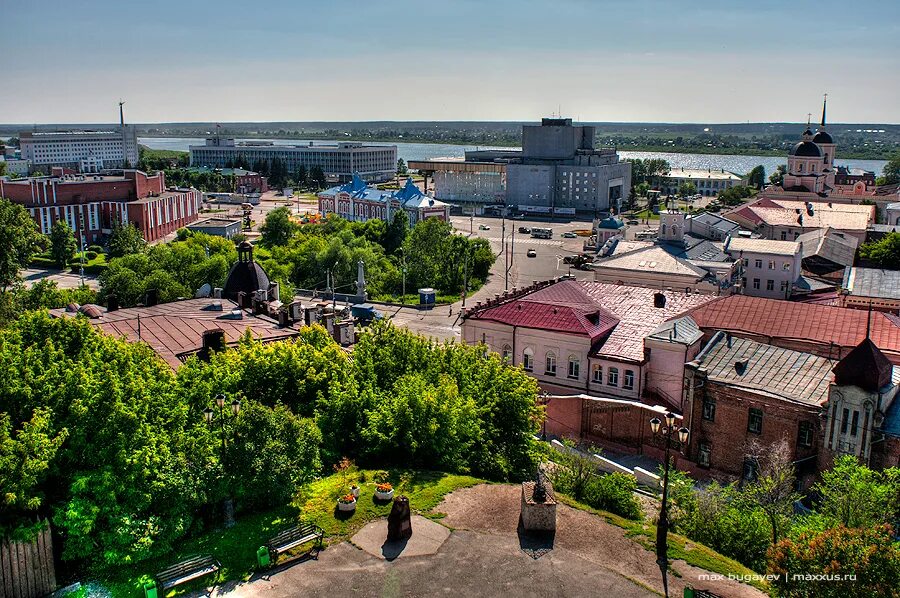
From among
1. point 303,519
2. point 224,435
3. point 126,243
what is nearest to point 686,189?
point 126,243

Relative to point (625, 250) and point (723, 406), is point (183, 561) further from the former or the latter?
point (625, 250)

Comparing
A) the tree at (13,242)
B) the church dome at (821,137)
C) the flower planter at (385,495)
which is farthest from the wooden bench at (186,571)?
the church dome at (821,137)

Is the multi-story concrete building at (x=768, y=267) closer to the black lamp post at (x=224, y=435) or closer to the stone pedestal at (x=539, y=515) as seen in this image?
the stone pedestal at (x=539, y=515)

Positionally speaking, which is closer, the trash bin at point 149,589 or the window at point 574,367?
the trash bin at point 149,589

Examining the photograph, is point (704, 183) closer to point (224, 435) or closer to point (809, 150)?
point (809, 150)

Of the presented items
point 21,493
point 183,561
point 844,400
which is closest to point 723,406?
point 844,400

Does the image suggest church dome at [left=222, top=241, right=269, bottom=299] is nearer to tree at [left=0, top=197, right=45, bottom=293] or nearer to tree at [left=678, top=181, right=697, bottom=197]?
tree at [left=0, top=197, right=45, bottom=293]
